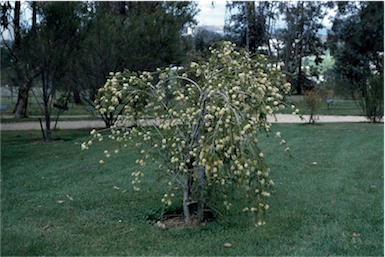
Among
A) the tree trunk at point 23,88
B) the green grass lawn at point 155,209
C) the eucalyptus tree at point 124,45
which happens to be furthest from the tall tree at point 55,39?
the green grass lawn at point 155,209

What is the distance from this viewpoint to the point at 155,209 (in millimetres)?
4180

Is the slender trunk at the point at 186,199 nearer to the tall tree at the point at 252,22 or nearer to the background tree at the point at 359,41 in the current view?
the tall tree at the point at 252,22

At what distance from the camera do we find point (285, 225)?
3.78 meters

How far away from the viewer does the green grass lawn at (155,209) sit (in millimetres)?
3328

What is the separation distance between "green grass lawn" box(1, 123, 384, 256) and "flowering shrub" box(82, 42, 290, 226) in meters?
0.27

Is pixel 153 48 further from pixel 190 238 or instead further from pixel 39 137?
pixel 190 238

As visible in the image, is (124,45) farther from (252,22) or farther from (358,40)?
(358,40)

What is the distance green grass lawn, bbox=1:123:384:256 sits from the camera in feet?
10.9

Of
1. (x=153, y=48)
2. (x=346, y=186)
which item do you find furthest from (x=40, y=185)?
(x=153, y=48)

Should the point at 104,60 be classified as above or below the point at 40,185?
above

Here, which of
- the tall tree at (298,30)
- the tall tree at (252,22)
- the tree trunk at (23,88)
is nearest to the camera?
the tree trunk at (23,88)

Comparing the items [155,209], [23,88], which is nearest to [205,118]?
[155,209]

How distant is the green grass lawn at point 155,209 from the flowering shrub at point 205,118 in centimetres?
27

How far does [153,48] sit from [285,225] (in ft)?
29.4
